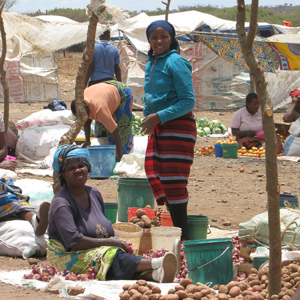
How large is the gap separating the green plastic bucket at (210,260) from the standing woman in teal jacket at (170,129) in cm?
73

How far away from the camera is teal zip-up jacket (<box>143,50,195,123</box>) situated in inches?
150

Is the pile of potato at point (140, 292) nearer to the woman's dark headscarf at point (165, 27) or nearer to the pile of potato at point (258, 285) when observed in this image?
the pile of potato at point (258, 285)

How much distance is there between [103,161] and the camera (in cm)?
732

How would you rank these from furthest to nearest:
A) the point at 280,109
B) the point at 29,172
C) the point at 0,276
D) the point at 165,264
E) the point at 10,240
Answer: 1. the point at 280,109
2. the point at 29,172
3. the point at 10,240
4. the point at 0,276
5. the point at 165,264

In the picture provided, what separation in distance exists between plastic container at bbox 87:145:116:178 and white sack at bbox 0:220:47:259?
299cm

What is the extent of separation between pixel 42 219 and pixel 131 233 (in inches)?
29.7

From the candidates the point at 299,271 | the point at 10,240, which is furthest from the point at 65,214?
the point at 299,271

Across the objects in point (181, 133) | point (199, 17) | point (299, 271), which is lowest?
point (299, 271)

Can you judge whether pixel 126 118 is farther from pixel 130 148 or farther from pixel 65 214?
pixel 65 214

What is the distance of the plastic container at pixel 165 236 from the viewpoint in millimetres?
3754

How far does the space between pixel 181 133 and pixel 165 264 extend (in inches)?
43.5

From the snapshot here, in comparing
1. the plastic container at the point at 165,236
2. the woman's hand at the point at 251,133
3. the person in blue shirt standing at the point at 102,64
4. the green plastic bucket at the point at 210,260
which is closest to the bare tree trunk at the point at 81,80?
the plastic container at the point at 165,236

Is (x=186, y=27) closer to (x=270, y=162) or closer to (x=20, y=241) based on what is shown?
(x=20, y=241)

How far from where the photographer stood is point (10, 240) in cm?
421
